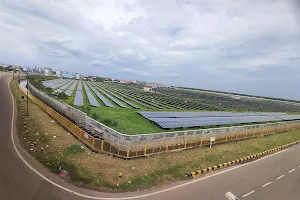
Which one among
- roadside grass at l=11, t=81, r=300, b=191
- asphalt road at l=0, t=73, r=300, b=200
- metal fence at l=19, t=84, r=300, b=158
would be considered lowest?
asphalt road at l=0, t=73, r=300, b=200

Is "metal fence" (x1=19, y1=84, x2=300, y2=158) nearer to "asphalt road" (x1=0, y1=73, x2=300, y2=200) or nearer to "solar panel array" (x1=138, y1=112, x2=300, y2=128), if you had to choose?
"asphalt road" (x1=0, y1=73, x2=300, y2=200)

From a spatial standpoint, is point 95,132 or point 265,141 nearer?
point 95,132

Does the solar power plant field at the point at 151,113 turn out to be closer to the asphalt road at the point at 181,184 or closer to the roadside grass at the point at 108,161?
the roadside grass at the point at 108,161

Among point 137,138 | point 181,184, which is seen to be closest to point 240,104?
point 137,138

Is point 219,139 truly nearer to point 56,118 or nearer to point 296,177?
point 296,177

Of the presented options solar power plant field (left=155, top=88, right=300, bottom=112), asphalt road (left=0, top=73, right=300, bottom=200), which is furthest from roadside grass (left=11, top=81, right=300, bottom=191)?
solar power plant field (left=155, top=88, right=300, bottom=112)

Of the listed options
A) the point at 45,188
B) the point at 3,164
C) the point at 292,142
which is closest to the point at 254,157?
the point at 292,142
